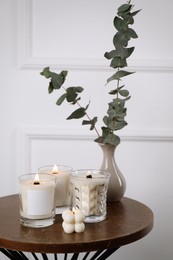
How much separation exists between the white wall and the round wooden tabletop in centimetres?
50

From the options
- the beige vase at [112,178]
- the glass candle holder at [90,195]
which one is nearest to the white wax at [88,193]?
the glass candle holder at [90,195]

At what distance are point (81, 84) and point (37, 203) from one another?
71cm

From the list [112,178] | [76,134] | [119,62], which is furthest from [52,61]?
[112,178]

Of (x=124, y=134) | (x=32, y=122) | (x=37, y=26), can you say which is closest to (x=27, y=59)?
(x=37, y=26)

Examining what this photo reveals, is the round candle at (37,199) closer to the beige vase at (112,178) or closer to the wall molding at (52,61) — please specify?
the beige vase at (112,178)

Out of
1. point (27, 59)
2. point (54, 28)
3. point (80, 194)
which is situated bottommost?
point (80, 194)

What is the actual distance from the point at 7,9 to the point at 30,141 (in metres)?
0.49

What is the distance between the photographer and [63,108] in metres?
1.73

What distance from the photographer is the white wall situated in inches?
67.1

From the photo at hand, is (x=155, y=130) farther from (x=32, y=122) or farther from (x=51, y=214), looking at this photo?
(x=51, y=214)

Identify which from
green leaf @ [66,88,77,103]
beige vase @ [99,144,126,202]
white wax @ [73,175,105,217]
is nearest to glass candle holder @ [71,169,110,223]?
white wax @ [73,175,105,217]

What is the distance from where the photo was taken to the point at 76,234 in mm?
1062

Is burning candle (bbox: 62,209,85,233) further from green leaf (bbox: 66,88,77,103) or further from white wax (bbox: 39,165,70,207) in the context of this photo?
green leaf (bbox: 66,88,77,103)

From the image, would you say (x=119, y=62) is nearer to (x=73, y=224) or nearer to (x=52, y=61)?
(x=52, y=61)
